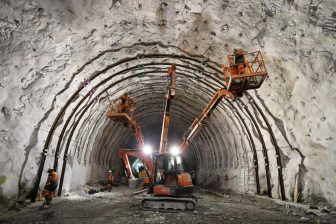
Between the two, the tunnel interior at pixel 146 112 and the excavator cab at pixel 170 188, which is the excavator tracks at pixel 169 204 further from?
the tunnel interior at pixel 146 112

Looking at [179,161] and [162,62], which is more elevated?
[162,62]

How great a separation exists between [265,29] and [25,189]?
8508 millimetres

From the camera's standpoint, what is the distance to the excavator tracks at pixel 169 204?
8.34 m

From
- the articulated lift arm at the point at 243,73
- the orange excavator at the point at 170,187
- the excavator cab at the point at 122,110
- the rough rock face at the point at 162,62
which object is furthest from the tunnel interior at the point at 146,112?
the articulated lift arm at the point at 243,73

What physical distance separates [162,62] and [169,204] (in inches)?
209

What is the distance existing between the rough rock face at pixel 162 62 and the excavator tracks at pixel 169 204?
380 cm


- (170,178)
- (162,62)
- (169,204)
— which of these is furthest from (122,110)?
(169,204)

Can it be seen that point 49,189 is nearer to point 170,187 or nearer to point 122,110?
point 170,187

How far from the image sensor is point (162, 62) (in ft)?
34.5

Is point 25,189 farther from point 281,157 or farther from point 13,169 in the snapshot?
point 281,157

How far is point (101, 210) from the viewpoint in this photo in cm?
796

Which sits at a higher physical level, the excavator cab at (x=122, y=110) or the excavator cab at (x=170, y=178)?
the excavator cab at (x=122, y=110)

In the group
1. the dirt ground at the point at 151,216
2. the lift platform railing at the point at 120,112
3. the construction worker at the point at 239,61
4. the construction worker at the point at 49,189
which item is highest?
the construction worker at the point at 239,61

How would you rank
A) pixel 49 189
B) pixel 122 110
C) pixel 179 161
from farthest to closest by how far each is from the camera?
pixel 122 110, pixel 179 161, pixel 49 189
